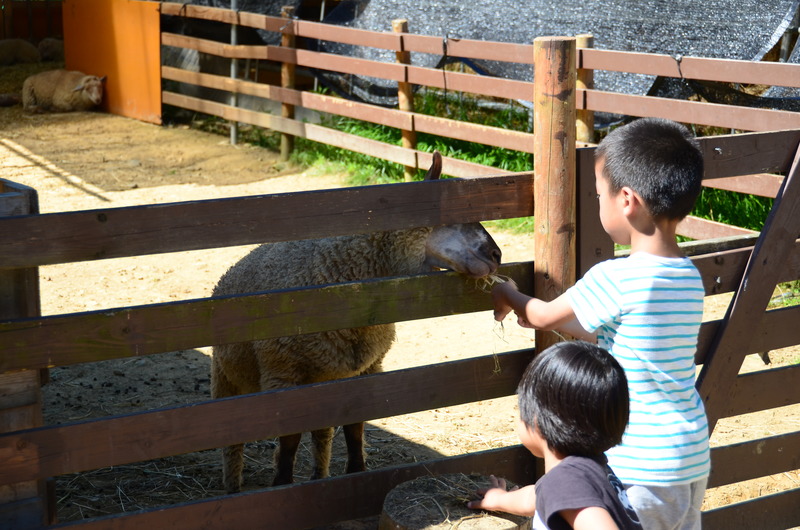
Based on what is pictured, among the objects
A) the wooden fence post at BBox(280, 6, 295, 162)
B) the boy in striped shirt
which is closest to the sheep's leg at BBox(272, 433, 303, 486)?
the boy in striped shirt

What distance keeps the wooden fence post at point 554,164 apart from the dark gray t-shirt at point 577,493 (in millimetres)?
1172

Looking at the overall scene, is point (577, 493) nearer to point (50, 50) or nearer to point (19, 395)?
point (19, 395)

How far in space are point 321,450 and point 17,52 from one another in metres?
16.5

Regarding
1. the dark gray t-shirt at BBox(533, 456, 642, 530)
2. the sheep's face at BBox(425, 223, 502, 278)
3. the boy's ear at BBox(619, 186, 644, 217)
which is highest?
the boy's ear at BBox(619, 186, 644, 217)

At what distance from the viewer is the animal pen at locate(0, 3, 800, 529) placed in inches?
102

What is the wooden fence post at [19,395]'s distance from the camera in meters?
2.66

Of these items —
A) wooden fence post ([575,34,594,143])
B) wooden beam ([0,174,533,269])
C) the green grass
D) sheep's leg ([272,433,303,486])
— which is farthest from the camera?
the green grass

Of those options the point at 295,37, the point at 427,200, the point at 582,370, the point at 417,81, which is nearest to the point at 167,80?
the point at 295,37

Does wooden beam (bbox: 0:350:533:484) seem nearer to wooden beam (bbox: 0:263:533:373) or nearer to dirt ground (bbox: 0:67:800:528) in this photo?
wooden beam (bbox: 0:263:533:373)

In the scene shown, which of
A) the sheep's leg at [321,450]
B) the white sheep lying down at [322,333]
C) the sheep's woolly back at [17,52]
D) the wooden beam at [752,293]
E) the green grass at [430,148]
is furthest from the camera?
the sheep's woolly back at [17,52]

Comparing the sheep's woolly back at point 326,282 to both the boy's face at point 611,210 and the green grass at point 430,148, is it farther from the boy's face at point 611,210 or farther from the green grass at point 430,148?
the green grass at point 430,148

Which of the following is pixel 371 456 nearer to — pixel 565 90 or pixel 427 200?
pixel 427 200

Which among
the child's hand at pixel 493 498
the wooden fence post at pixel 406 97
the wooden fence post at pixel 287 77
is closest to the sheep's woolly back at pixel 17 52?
the wooden fence post at pixel 287 77

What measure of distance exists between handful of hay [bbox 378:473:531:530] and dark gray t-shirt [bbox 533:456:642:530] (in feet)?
2.14
